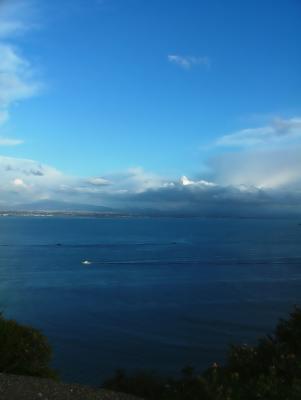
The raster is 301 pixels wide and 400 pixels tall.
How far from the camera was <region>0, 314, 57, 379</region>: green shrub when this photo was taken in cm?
768

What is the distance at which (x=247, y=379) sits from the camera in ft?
22.5

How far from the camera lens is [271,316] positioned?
108 feet

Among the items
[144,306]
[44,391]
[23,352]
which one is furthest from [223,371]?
[144,306]

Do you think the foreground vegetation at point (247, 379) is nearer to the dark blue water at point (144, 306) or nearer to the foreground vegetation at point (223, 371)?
the foreground vegetation at point (223, 371)

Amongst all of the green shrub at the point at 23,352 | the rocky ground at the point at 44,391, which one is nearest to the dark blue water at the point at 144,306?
the green shrub at the point at 23,352

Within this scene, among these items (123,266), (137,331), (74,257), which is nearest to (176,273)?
(123,266)

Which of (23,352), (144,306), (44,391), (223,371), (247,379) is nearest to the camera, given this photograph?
(44,391)

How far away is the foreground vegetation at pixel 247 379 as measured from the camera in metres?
5.81

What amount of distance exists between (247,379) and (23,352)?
332 centimetres

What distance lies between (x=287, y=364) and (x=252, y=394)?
1.20 m

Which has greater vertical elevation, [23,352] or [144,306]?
[23,352]

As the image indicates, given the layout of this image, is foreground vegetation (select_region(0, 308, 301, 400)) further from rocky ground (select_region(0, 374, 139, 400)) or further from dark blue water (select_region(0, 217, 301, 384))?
dark blue water (select_region(0, 217, 301, 384))

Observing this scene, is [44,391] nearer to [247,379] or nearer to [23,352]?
[23,352]

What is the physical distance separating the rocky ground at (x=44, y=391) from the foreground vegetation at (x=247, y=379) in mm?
838
